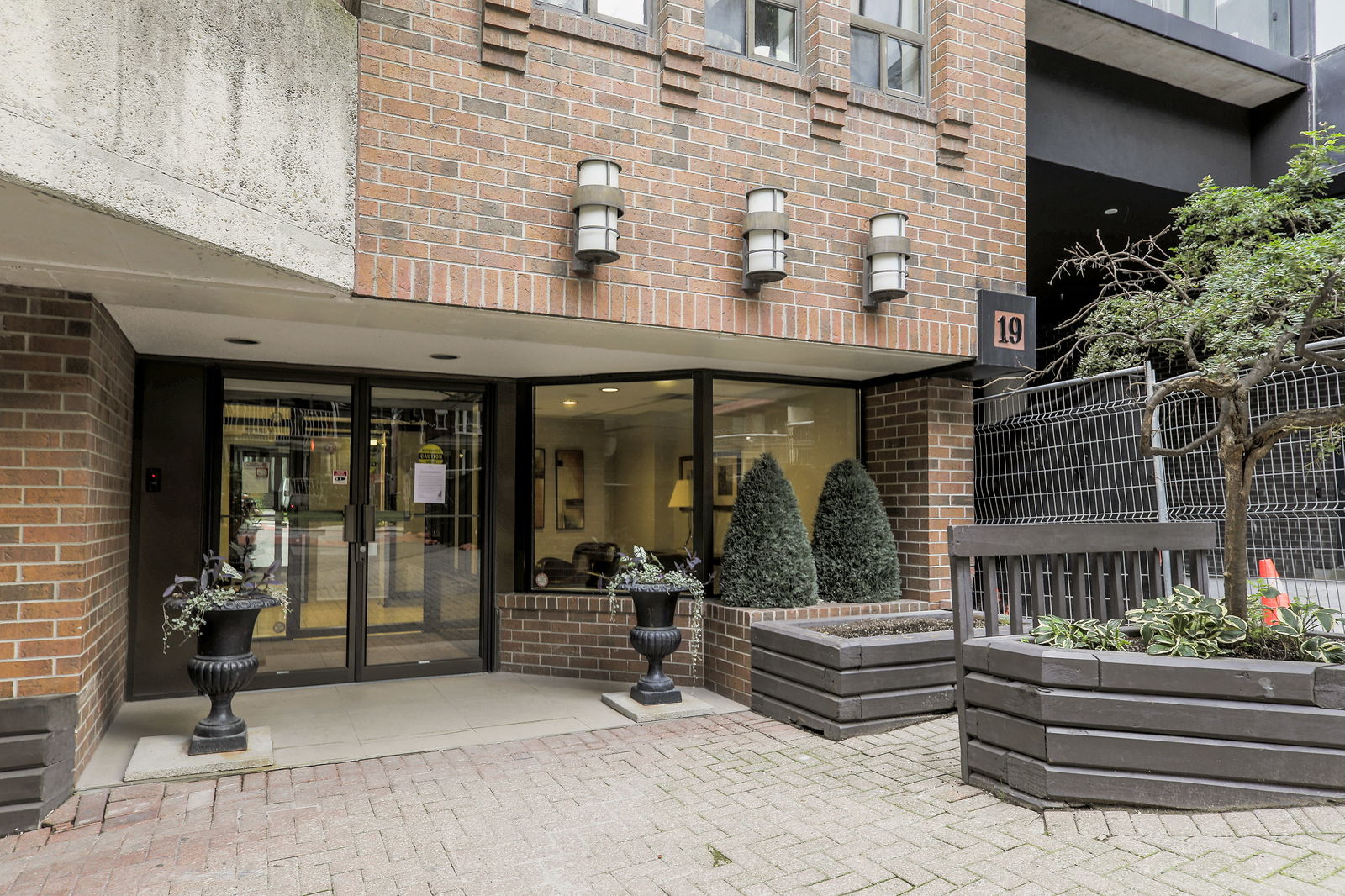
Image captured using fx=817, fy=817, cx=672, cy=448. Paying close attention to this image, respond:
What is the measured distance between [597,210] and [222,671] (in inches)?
123

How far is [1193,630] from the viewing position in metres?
3.62

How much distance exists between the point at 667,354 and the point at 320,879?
3729 millimetres

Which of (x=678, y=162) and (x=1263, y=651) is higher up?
(x=678, y=162)

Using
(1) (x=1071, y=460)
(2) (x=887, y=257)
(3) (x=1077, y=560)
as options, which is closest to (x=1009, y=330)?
(1) (x=1071, y=460)

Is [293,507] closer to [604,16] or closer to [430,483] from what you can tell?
[430,483]

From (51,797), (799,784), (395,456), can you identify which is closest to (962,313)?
(799,784)

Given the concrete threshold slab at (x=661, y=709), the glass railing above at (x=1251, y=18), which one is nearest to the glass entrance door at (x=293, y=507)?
the concrete threshold slab at (x=661, y=709)

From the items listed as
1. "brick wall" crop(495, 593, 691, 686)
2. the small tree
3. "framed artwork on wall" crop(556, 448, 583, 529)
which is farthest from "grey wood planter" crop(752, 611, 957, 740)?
"framed artwork on wall" crop(556, 448, 583, 529)

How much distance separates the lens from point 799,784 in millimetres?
3965

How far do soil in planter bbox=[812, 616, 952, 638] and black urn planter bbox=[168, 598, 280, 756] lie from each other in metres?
3.33

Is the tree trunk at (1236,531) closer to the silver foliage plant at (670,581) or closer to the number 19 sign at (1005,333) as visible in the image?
the number 19 sign at (1005,333)

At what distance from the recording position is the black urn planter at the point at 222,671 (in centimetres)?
430

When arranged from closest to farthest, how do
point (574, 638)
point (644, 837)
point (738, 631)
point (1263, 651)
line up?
1. point (644, 837)
2. point (1263, 651)
3. point (738, 631)
4. point (574, 638)

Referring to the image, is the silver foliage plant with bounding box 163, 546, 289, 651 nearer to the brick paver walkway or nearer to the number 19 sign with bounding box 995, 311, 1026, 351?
the brick paver walkway
